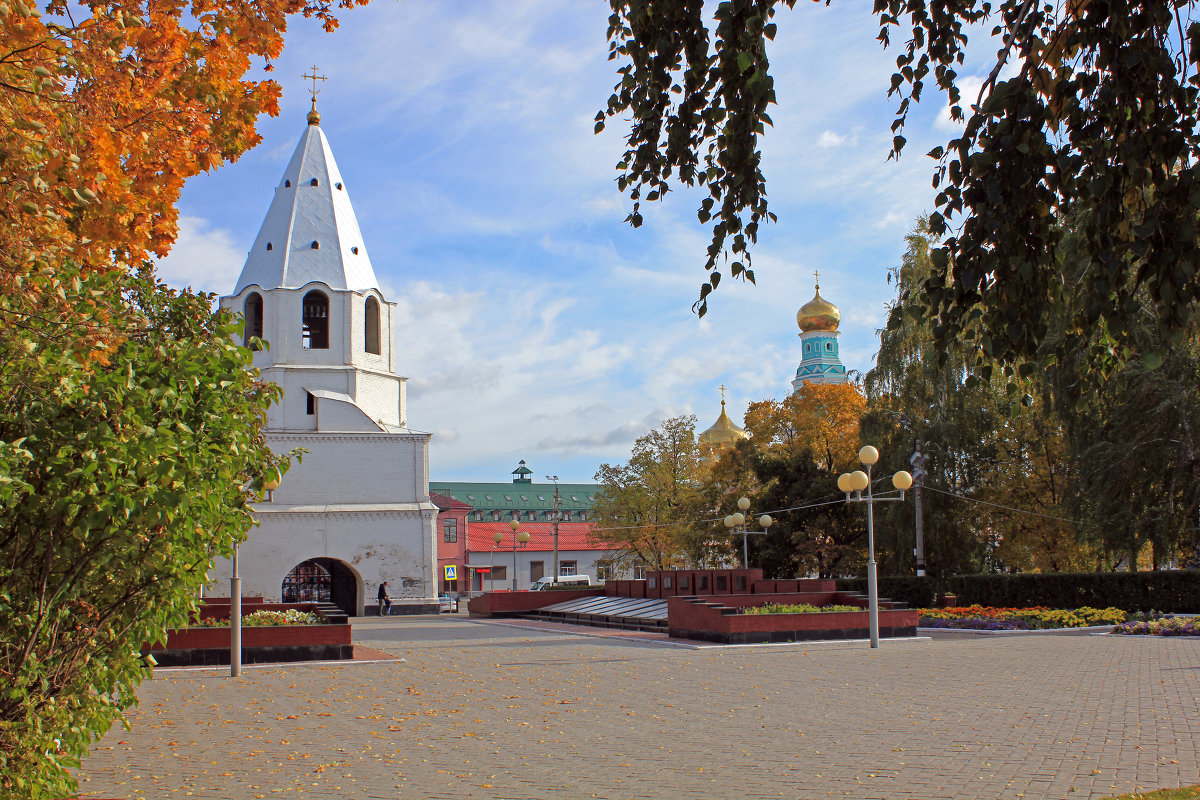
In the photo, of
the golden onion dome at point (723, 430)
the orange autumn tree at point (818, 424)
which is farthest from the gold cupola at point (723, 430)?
the orange autumn tree at point (818, 424)

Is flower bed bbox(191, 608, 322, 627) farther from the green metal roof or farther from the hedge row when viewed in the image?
the green metal roof

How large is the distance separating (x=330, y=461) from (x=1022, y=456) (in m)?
26.1

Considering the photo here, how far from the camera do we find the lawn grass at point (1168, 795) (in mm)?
6557

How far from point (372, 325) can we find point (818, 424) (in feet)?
62.7

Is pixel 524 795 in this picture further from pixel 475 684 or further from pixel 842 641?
pixel 842 641

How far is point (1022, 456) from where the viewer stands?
3753 centimetres

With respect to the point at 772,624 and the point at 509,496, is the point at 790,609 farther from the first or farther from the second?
the point at 509,496

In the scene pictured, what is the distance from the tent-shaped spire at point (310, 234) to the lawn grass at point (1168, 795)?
37.2 meters

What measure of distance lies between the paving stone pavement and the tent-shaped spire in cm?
2646

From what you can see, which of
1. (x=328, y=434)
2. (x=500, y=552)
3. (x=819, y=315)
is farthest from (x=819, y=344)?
(x=328, y=434)

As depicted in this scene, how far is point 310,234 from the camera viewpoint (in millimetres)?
41281

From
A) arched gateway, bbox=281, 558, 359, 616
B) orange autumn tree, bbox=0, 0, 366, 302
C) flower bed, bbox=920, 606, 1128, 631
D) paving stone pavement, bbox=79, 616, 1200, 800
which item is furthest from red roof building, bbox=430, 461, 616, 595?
orange autumn tree, bbox=0, 0, 366, 302

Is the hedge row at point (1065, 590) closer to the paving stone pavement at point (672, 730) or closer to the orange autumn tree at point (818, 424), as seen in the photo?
the orange autumn tree at point (818, 424)

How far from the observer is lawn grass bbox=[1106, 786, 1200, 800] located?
6.56 m
